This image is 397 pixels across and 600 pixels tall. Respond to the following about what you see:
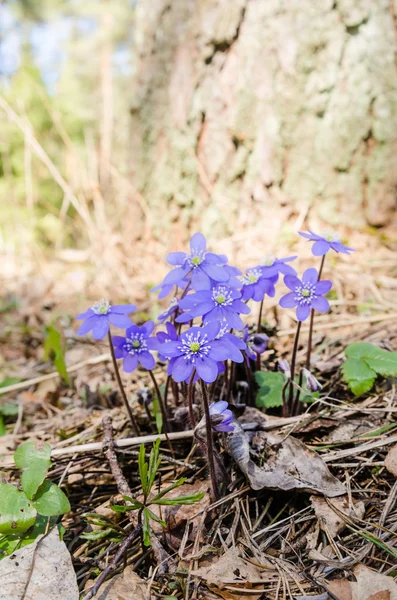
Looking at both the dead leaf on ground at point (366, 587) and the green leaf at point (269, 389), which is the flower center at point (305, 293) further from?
the dead leaf on ground at point (366, 587)

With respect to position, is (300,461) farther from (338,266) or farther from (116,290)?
(116,290)

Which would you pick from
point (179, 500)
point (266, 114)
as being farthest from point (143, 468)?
point (266, 114)

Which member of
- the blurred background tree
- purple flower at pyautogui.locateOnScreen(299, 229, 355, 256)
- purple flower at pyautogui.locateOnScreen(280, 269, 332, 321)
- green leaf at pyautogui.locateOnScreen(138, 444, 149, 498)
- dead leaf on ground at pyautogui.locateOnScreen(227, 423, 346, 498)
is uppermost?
the blurred background tree

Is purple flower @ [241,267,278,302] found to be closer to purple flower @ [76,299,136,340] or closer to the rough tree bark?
purple flower @ [76,299,136,340]

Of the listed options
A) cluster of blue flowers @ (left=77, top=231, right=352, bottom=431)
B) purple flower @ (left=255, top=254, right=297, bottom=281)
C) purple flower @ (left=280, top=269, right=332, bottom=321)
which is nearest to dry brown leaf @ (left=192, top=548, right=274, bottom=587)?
cluster of blue flowers @ (left=77, top=231, right=352, bottom=431)

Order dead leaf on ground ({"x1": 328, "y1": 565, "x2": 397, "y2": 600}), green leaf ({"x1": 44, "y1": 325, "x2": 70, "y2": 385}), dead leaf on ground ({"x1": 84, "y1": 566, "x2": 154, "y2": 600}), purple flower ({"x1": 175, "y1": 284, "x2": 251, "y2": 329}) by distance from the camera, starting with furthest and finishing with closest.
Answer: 1. green leaf ({"x1": 44, "y1": 325, "x2": 70, "y2": 385})
2. purple flower ({"x1": 175, "y1": 284, "x2": 251, "y2": 329})
3. dead leaf on ground ({"x1": 84, "y1": 566, "x2": 154, "y2": 600})
4. dead leaf on ground ({"x1": 328, "y1": 565, "x2": 397, "y2": 600})
